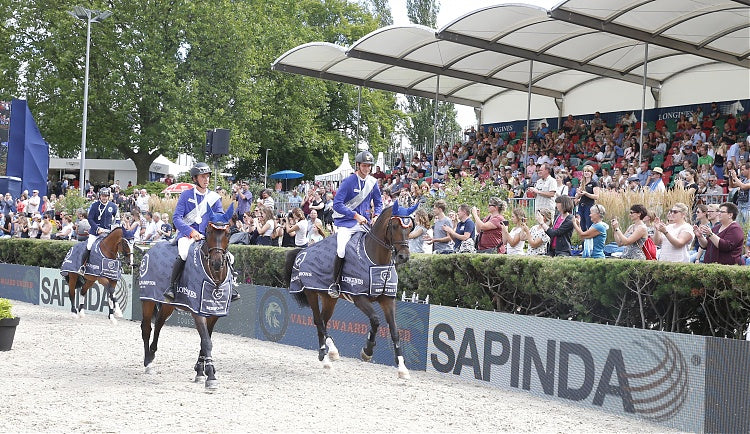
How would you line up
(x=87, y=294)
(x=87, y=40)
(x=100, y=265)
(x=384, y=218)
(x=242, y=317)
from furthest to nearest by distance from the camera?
(x=87, y=40) → (x=87, y=294) → (x=100, y=265) → (x=242, y=317) → (x=384, y=218)

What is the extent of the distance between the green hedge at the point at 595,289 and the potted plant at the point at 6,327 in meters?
5.57

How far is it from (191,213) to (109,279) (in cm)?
728

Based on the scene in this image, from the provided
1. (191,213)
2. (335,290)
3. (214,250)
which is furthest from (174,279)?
(335,290)

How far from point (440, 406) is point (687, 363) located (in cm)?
242

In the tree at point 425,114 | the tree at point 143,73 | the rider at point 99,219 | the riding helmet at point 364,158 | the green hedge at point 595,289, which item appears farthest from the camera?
the tree at point 425,114

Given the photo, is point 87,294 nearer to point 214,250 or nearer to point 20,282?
point 20,282

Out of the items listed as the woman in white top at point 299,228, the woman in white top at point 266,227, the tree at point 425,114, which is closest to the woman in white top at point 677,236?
the woman in white top at point 299,228

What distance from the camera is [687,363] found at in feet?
27.2

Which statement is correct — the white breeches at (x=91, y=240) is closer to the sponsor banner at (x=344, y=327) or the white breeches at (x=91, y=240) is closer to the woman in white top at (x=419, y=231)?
the sponsor banner at (x=344, y=327)

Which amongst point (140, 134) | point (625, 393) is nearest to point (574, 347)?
point (625, 393)

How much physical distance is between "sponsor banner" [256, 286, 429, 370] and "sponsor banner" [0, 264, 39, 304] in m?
8.60

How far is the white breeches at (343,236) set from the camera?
11570 mm

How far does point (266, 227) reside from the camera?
18.9 metres

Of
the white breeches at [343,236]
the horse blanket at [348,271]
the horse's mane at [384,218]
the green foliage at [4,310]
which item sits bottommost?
the green foliage at [4,310]
